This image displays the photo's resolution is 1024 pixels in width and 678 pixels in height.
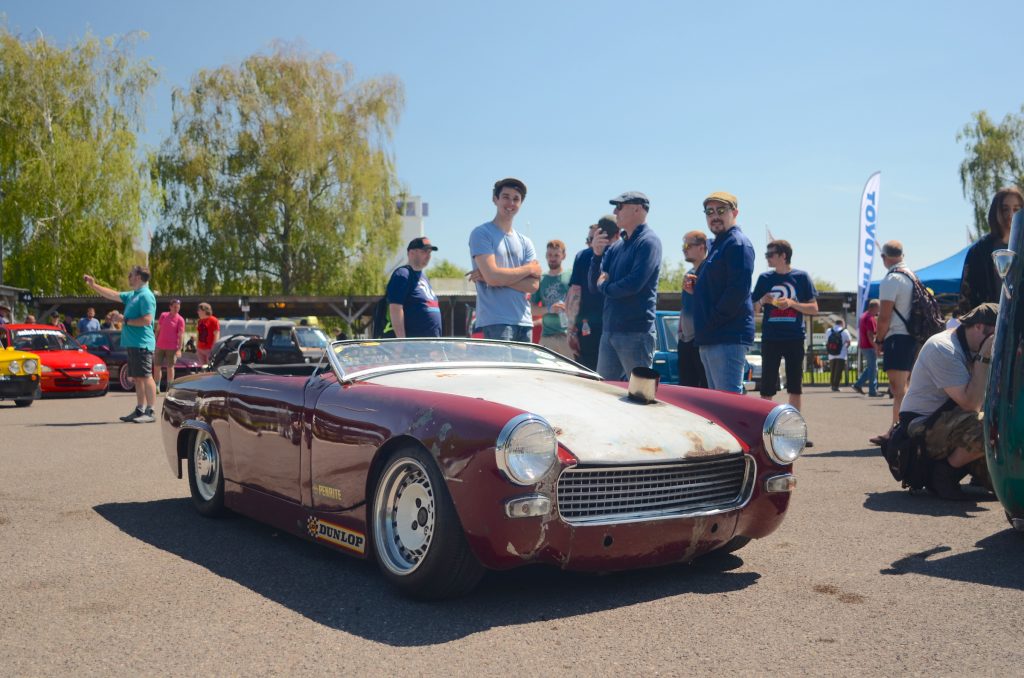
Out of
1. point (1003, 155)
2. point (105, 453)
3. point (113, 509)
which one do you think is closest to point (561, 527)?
point (113, 509)

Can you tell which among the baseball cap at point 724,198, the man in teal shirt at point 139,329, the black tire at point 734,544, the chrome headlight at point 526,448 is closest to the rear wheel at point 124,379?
the man in teal shirt at point 139,329

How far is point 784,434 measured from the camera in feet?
13.7

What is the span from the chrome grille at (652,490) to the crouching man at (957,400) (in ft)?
7.32

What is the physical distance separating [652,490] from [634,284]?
2997 mm

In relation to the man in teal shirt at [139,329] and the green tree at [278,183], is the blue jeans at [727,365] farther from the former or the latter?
the green tree at [278,183]

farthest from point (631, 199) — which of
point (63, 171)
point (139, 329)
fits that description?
point (63, 171)

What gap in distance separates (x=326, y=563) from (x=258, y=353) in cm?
154

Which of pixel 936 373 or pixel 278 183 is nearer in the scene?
pixel 936 373

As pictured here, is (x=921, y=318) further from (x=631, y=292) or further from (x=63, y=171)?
(x=63, y=171)

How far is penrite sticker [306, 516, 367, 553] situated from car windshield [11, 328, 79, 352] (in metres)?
15.2

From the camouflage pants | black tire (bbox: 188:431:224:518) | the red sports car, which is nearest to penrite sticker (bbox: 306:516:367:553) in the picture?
black tire (bbox: 188:431:224:518)

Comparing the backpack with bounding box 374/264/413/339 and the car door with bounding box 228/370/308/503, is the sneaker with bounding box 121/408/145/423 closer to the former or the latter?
the backpack with bounding box 374/264/413/339

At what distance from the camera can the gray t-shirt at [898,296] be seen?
320 inches

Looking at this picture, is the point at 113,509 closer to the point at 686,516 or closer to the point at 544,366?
the point at 544,366
